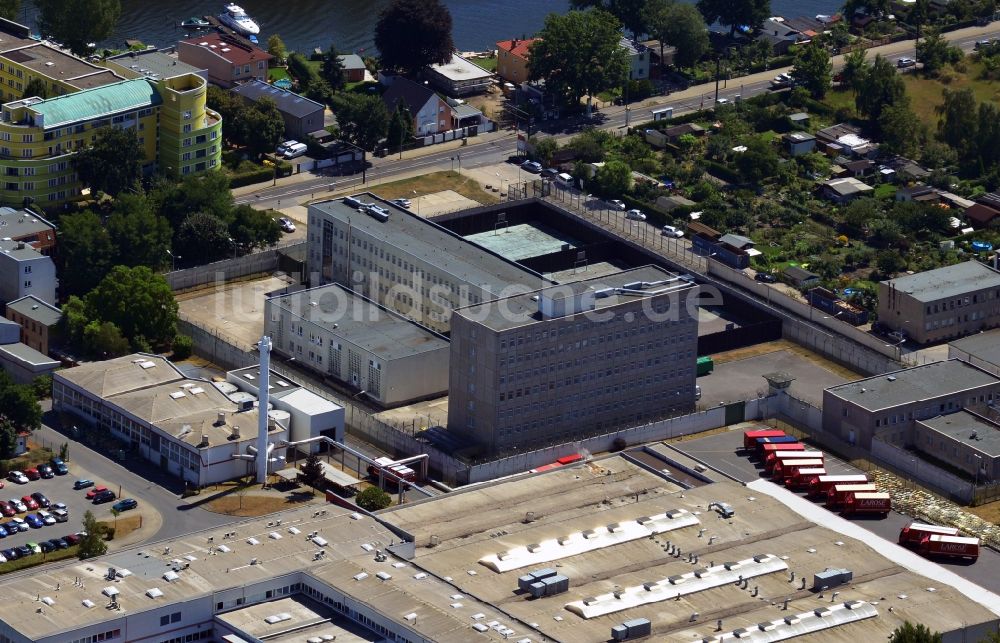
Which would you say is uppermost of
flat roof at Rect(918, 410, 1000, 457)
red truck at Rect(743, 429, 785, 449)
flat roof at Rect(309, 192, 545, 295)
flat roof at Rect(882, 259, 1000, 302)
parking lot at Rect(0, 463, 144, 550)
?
flat roof at Rect(309, 192, 545, 295)

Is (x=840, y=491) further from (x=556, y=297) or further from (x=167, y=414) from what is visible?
(x=167, y=414)

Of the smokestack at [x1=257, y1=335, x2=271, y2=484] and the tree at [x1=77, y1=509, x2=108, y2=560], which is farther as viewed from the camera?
the smokestack at [x1=257, y1=335, x2=271, y2=484]

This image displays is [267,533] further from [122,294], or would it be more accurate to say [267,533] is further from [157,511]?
[122,294]

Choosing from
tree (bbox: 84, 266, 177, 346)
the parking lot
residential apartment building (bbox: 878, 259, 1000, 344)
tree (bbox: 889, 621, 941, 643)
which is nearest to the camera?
tree (bbox: 889, 621, 941, 643)

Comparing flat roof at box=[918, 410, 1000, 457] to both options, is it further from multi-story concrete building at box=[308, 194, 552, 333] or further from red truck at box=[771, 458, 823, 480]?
multi-story concrete building at box=[308, 194, 552, 333]

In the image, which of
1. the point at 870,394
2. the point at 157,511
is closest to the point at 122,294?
the point at 157,511

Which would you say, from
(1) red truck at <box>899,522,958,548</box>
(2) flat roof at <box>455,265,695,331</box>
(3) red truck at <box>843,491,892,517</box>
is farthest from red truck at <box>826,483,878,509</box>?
(2) flat roof at <box>455,265,695,331</box>
